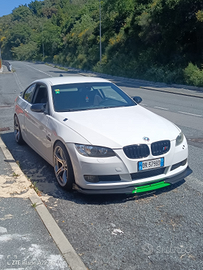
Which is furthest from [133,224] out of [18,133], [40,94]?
[18,133]

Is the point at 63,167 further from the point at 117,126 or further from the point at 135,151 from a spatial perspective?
the point at 135,151

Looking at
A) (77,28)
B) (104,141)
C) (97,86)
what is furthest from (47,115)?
(77,28)

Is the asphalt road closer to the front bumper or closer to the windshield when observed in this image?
the front bumper

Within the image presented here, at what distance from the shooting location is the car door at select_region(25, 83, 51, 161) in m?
5.55

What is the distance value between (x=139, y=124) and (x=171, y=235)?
5.84ft

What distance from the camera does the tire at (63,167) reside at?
4.63 meters

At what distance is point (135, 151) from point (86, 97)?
6.34ft

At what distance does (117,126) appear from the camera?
189 inches

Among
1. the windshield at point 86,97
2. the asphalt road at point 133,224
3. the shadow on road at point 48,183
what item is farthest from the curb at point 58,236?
the windshield at point 86,97

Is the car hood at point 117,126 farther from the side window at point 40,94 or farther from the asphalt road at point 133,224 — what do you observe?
the side window at point 40,94

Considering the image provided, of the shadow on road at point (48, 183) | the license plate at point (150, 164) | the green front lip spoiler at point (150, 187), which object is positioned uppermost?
the license plate at point (150, 164)

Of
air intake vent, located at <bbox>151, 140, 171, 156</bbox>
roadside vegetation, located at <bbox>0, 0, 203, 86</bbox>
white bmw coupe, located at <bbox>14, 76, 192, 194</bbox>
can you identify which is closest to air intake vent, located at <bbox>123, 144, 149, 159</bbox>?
white bmw coupe, located at <bbox>14, 76, 192, 194</bbox>

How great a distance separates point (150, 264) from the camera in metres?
3.11

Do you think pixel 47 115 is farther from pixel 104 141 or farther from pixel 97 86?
pixel 104 141
